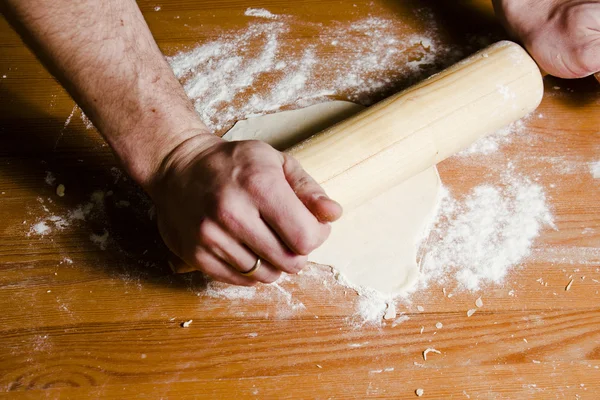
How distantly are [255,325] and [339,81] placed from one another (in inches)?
28.2

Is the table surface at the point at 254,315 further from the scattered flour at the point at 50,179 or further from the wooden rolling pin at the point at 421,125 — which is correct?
the wooden rolling pin at the point at 421,125

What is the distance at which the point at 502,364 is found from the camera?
112 cm

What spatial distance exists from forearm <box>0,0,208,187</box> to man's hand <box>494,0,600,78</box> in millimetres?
868

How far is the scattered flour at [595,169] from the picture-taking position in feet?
4.42

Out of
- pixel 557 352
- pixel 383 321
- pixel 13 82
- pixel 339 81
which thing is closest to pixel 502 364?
pixel 557 352

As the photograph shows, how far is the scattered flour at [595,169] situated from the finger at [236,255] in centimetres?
85

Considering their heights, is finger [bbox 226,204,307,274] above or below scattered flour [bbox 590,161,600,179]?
above

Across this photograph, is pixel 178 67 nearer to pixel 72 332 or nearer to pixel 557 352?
pixel 72 332

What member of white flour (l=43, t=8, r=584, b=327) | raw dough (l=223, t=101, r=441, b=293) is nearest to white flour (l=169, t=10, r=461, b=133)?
white flour (l=43, t=8, r=584, b=327)

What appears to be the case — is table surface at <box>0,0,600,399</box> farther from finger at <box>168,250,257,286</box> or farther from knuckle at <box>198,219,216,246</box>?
knuckle at <box>198,219,216,246</box>

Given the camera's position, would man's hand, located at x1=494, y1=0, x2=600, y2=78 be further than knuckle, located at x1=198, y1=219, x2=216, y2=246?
Yes

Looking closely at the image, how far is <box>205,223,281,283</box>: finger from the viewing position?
96 centimetres

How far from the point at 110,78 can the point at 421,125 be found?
0.66 meters

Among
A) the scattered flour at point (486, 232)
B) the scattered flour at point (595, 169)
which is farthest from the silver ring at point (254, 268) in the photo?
the scattered flour at point (595, 169)
